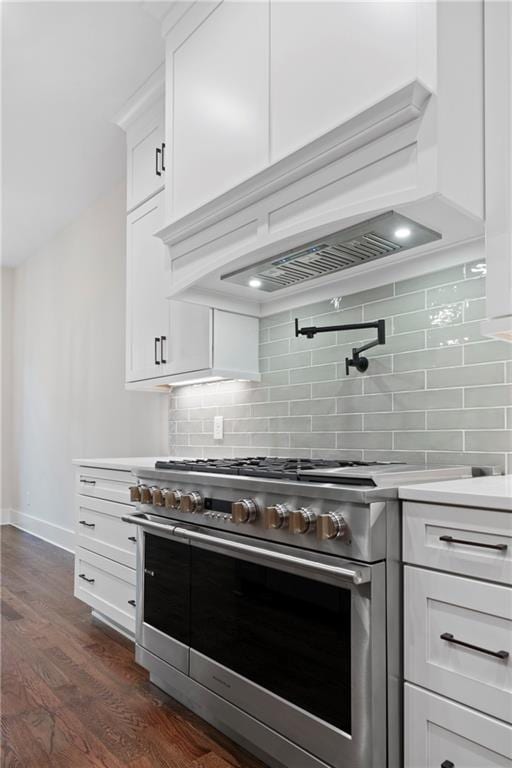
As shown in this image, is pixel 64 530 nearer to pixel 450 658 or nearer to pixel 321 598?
pixel 321 598

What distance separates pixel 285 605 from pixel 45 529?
4.55m

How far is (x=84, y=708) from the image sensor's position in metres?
2.14

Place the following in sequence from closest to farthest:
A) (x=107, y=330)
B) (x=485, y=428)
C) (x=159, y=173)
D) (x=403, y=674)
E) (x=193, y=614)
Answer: (x=403, y=674) < (x=485, y=428) < (x=193, y=614) < (x=159, y=173) < (x=107, y=330)

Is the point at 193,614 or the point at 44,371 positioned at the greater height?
the point at 44,371

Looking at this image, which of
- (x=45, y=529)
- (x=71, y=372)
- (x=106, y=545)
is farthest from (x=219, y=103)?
(x=45, y=529)

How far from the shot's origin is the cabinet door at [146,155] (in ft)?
9.97

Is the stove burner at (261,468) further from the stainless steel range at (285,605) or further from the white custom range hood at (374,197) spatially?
the white custom range hood at (374,197)

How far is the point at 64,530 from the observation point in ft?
16.8

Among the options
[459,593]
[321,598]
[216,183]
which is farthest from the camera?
[216,183]

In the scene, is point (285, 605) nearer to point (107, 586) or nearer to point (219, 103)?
point (107, 586)

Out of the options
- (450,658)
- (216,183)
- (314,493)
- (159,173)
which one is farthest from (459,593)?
(159,173)

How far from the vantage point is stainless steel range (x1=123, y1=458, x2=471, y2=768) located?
1417mm

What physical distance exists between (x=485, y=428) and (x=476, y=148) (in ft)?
2.90

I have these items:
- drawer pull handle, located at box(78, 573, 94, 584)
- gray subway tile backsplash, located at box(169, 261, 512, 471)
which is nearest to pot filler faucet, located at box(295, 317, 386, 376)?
gray subway tile backsplash, located at box(169, 261, 512, 471)
